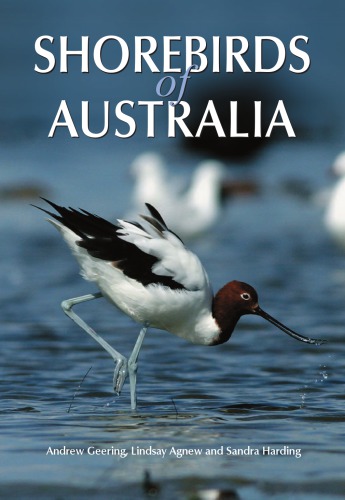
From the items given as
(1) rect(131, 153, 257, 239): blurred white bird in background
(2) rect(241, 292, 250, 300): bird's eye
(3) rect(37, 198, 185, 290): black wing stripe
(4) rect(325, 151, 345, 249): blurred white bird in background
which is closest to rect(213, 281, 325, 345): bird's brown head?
(2) rect(241, 292, 250, 300): bird's eye

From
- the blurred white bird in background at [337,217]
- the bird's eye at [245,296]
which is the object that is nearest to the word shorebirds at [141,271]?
the bird's eye at [245,296]

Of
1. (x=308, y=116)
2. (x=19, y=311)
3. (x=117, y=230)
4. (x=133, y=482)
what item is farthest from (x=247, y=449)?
(x=308, y=116)

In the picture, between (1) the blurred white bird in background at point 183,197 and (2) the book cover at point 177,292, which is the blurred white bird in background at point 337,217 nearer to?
(2) the book cover at point 177,292

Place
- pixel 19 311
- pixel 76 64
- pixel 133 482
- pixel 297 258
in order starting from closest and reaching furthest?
pixel 133 482, pixel 19 311, pixel 297 258, pixel 76 64

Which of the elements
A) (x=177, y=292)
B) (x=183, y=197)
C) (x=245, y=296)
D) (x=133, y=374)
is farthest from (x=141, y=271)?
(x=183, y=197)

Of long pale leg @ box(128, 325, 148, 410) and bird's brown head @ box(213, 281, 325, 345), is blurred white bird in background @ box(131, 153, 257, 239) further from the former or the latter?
long pale leg @ box(128, 325, 148, 410)

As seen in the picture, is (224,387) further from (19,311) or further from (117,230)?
(19,311)
